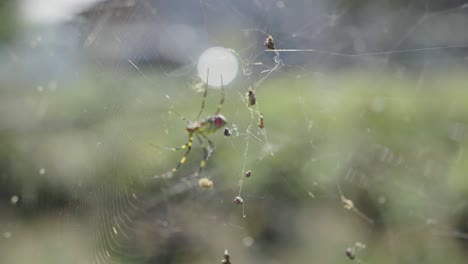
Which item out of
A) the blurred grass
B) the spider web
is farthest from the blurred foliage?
the blurred grass

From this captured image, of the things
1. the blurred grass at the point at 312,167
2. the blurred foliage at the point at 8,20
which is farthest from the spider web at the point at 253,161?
the blurred foliage at the point at 8,20

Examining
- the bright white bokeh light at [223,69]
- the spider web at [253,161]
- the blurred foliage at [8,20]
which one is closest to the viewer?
the bright white bokeh light at [223,69]

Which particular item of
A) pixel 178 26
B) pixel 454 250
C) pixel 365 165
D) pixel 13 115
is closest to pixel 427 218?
pixel 454 250

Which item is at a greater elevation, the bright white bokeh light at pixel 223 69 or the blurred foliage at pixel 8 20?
the blurred foliage at pixel 8 20

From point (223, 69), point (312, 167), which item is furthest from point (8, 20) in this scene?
point (223, 69)

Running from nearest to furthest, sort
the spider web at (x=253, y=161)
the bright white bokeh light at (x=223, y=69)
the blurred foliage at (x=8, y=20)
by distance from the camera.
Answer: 1. the bright white bokeh light at (x=223, y=69)
2. the spider web at (x=253, y=161)
3. the blurred foliage at (x=8, y=20)

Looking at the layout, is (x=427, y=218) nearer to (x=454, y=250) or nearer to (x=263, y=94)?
(x=454, y=250)

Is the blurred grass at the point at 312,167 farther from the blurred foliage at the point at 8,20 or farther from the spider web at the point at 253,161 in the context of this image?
the blurred foliage at the point at 8,20
